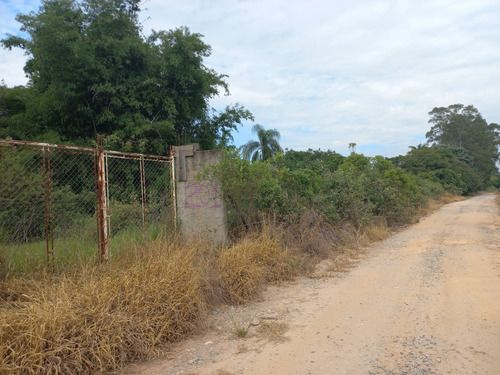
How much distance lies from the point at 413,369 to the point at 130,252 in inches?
148

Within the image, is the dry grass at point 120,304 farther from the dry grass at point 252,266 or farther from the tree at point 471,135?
the tree at point 471,135

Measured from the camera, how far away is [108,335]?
10.9ft

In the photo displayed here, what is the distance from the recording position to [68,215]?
5820 mm

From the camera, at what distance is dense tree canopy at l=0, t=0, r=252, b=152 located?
38.7 feet

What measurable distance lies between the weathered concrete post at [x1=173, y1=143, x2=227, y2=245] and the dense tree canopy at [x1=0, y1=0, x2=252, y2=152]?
4410mm

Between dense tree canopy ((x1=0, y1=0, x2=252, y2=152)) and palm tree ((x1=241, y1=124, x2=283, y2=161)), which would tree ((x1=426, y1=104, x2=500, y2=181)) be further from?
dense tree canopy ((x1=0, y1=0, x2=252, y2=152))

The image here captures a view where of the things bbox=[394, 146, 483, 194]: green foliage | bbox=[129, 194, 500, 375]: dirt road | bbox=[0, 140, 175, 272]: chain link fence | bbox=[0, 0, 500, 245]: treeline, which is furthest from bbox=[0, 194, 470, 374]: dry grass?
bbox=[394, 146, 483, 194]: green foliage

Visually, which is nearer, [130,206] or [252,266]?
[252,266]

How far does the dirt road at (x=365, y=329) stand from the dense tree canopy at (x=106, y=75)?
8.02m

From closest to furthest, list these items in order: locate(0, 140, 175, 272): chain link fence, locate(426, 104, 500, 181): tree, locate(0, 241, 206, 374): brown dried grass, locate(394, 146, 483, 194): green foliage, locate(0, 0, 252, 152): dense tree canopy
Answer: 1. locate(0, 241, 206, 374): brown dried grass
2. locate(0, 140, 175, 272): chain link fence
3. locate(0, 0, 252, 152): dense tree canopy
4. locate(394, 146, 483, 194): green foliage
5. locate(426, 104, 500, 181): tree

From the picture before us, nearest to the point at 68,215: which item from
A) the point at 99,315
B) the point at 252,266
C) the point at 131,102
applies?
the point at 99,315

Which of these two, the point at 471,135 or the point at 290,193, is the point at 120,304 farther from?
the point at 471,135

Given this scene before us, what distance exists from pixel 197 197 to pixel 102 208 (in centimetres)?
228

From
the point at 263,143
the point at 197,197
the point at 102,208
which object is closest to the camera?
the point at 102,208
